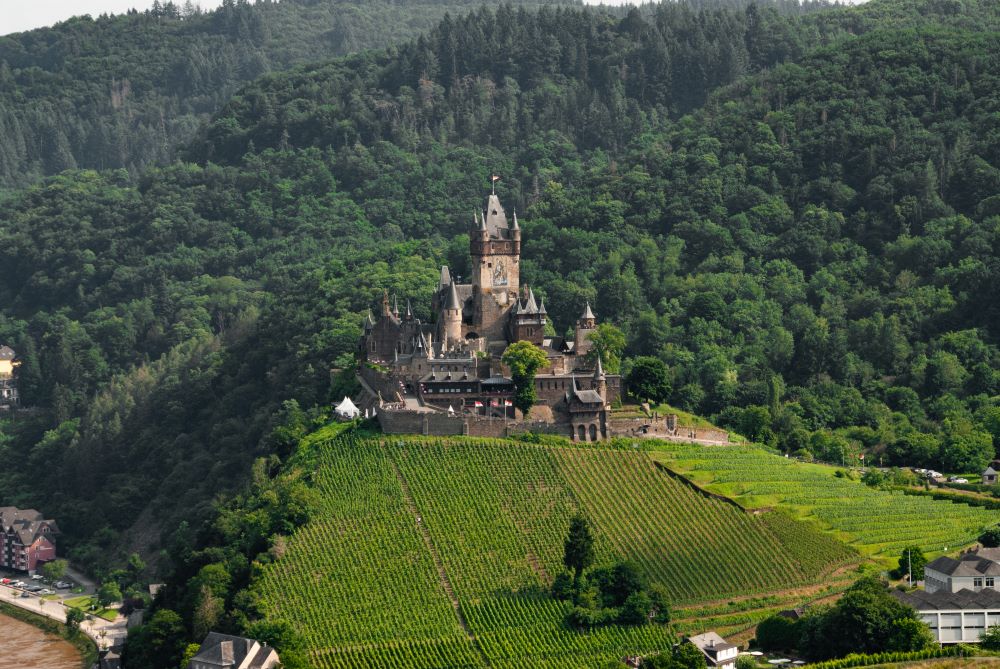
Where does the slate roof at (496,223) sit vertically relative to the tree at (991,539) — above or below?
above

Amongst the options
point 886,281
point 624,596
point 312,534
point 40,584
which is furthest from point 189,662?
point 886,281

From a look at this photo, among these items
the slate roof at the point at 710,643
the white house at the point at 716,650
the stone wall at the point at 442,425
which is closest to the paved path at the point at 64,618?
the stone wall at the point at 442,425

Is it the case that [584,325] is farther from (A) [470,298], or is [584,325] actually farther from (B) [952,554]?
(B) [952,554]

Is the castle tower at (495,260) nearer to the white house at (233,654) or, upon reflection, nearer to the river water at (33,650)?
the river water at (33,650)

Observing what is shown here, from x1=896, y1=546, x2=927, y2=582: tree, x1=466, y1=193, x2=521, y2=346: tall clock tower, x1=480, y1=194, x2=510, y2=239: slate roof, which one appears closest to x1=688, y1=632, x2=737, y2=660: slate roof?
x1=896, y1=546, x2=927, y2=582: tree

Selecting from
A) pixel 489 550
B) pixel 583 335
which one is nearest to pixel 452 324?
pixel 583 335

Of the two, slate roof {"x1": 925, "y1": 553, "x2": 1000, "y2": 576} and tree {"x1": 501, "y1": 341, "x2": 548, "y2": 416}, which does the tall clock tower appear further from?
slate roof {"x1": 925, "y1": 553, "x2": 1000, "y2": 576}

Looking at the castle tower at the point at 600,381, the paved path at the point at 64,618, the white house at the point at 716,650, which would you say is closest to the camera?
the white house at the point at 716,650
